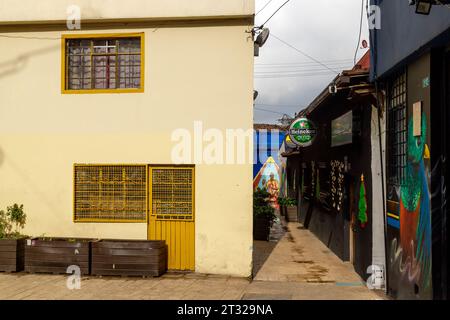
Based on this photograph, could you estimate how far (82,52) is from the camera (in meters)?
11.6

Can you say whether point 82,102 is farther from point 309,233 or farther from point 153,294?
point 309,233

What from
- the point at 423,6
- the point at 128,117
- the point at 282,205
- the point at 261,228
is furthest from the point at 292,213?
the point at 423,6

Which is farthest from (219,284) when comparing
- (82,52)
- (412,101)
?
(82,52)

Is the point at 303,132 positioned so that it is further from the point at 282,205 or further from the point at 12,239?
the point at 12,239

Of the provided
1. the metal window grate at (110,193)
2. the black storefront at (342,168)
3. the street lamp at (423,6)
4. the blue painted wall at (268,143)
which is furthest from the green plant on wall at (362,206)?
the blue painted wall at (268,143)

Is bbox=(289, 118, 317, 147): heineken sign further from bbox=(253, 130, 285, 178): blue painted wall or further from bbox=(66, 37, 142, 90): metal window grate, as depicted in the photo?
bbox=(253, 130, 285, 178): blue painted wall

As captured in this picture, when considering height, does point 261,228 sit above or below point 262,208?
below

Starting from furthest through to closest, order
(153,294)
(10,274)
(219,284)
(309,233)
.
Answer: (309,233)
(10,274)
(219,284)
(153,294)

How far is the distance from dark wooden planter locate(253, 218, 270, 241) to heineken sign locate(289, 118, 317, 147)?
111 inches

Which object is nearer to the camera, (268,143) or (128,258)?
(128,258)

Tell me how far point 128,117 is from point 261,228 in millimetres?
6644

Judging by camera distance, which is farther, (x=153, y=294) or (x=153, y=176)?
(x=153, y=176)

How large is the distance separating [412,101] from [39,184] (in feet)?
26.4

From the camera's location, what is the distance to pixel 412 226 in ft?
25.8
